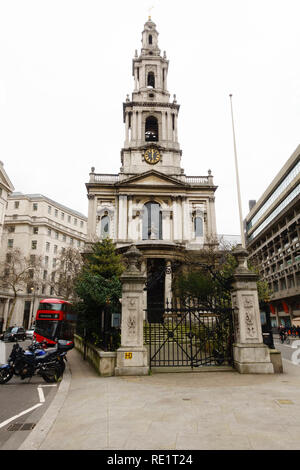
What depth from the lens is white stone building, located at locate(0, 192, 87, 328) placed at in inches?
2136

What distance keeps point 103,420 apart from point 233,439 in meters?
A: 2.42

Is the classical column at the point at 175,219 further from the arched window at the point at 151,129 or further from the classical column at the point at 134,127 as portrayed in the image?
the arched window at the point at 151,129

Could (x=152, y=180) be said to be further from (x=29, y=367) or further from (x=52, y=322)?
(x=29, y=367)

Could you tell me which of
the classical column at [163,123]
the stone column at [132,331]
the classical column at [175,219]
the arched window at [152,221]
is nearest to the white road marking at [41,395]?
the stone column at [132,331]

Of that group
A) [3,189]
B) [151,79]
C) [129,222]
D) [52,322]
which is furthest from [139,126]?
[52,322]

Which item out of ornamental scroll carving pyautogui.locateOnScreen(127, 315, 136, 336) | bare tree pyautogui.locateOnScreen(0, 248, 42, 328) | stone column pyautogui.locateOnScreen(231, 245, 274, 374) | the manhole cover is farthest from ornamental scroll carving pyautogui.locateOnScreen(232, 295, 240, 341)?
bare tree pyautogui.locateOnScreen(0, 248, 42, 328)

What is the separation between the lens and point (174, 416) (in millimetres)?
5879

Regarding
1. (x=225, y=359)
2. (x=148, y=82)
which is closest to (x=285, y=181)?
(x=148, y=82)

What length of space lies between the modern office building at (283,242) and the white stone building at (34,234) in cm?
3644

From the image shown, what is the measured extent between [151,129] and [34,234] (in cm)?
3240

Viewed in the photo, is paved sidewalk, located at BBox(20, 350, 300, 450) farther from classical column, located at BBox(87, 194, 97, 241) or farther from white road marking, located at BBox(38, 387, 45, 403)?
classical column, located at BBox(87, 194, 97, 241)

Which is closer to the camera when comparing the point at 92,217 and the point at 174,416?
the point at 174,416

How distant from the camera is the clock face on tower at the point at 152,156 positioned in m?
38.1

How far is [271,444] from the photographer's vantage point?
4.46 metres
